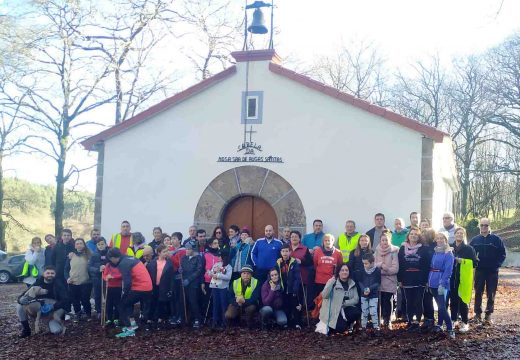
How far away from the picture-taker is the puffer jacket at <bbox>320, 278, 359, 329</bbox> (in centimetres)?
849

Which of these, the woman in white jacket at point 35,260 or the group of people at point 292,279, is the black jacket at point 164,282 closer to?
the group of people at point 292,279

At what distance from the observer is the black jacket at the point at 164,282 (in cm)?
→ 935

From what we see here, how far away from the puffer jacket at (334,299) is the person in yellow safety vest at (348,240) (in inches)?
30.6

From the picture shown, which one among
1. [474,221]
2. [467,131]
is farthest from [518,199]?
[474,221]

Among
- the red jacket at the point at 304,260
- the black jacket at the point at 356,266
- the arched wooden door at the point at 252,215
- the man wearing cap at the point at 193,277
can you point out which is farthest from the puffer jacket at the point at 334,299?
the arched wooden door at the point at 252,215

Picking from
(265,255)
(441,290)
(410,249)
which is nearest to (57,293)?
(265,255)

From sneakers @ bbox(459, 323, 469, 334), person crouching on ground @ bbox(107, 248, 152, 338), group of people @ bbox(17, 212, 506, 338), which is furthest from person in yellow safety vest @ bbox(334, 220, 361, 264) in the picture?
person crouching on ground @ bbox(107, 248, 152, 338)

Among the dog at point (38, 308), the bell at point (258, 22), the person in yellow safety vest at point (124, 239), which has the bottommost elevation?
the dog at point (38, 308)

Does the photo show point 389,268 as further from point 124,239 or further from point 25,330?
point 25,330

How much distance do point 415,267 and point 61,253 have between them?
6.33 metres

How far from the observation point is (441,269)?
8172 mm

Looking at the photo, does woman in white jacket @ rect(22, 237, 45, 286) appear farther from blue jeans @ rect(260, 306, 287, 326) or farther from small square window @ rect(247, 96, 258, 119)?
small square window @ rect(247, 96, 258, 119)

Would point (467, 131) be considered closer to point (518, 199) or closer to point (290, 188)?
point (518, 199)

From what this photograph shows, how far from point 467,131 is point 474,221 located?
672 centimetres
